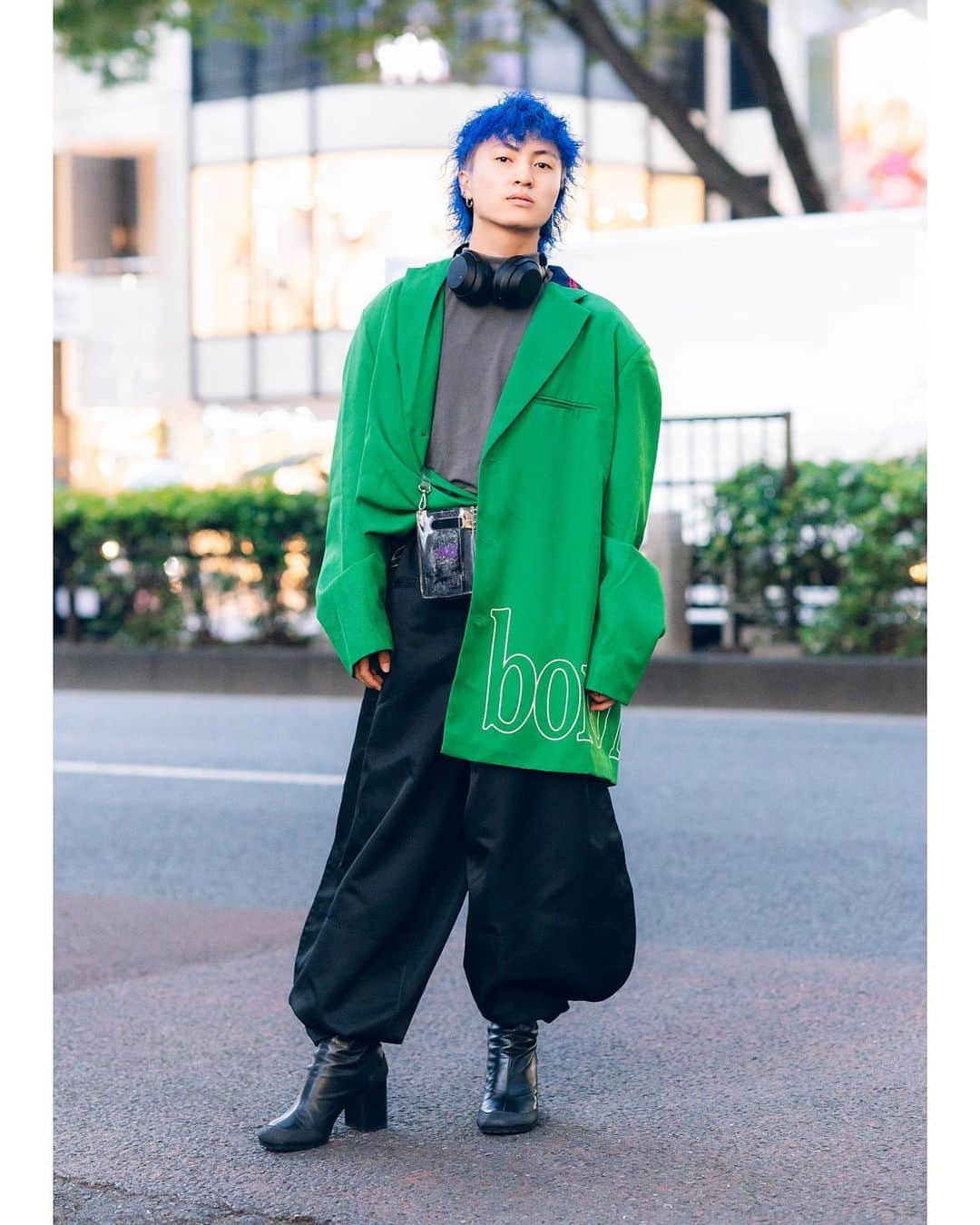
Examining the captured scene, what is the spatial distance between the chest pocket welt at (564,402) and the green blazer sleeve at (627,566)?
0.18 feet

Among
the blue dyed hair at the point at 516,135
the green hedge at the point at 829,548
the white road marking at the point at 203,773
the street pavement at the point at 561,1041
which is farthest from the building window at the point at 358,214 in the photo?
the blue dyed hair at the point at 516,135

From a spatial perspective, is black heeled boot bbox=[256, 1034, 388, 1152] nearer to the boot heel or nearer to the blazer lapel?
the boot heel

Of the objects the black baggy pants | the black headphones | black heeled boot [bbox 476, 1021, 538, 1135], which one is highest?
the black headphones

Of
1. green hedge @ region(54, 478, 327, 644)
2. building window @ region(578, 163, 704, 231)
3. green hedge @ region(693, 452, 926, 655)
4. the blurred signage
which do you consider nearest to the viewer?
green hedge @ region(693, 452, 926, 655)

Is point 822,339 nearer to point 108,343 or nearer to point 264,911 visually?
point 264,911

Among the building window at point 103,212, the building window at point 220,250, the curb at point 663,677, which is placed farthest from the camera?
the building window at point 103,212

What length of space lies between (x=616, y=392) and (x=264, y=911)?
266cm

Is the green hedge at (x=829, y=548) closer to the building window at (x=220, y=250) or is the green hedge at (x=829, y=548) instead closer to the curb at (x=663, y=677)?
the curb at (x=663, y=677)

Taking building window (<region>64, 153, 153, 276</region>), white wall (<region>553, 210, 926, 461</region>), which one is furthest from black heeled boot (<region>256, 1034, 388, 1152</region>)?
building window (<region>64, 153, 153, 276</region>)

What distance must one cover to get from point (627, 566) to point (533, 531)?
0.56 ft

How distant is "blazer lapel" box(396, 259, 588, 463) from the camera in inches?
122

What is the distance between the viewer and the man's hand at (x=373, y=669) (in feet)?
10.3

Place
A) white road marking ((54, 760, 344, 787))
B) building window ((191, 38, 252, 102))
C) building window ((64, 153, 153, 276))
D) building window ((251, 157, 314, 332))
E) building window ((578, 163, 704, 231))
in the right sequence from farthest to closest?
building window ((64, 153, 153, 276))
building window ((191, 38, 252, 102))
building window ((578, 163, 704, 231))
building window ((251, 157, 314, 332))
white road marking ((54, 760, 344, 787))
